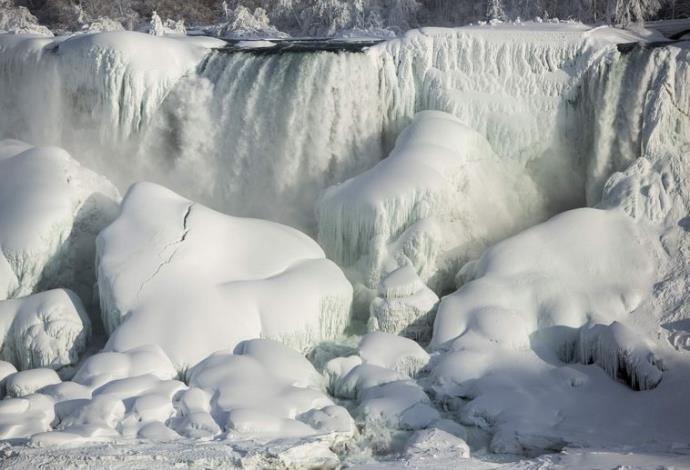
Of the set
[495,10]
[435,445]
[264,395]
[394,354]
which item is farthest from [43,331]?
[495,10]

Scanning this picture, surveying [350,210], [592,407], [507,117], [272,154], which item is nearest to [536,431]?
[592,407]

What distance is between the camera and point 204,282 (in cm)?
803

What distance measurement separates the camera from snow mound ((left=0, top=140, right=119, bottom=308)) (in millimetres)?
8531

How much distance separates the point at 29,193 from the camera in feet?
29.0

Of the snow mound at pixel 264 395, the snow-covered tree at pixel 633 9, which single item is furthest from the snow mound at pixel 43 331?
the snow-covered tree at pixel 633 9

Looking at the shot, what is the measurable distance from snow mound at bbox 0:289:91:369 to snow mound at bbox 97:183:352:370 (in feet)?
0.89

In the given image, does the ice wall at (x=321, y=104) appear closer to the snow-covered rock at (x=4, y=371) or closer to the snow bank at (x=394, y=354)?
the snow bank at (x=394, y=354)

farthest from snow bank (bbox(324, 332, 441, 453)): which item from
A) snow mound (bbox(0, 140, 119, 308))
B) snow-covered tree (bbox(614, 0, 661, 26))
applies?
snow-covered tree (bbox(614, 0, 661, 26))

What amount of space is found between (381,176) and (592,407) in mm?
2918

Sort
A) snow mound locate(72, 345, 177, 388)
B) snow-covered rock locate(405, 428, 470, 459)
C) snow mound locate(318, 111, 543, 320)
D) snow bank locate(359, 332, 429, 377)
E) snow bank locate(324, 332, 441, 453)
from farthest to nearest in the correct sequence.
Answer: snow mound locate(318, 111, 543, 320), snow bank locate(359, 332, 429, 377), snow mound locate(72, 345, 177, 388), snow bank locate(324, 332, 441, 453), snow-covered rock locate(405, 428, 470, 459)

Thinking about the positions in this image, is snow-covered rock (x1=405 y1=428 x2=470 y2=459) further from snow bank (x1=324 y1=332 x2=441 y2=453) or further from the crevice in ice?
the crevice in ice

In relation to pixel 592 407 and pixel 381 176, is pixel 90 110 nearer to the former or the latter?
pixel 381 176

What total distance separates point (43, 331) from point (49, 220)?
43.5 inches

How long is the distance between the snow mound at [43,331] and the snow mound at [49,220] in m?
0.44
